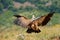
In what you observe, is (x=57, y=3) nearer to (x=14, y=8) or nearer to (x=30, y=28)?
(x=14, y=8)

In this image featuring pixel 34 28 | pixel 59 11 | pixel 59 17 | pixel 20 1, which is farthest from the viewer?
pixel 20 1

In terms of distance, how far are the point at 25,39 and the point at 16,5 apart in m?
13.6

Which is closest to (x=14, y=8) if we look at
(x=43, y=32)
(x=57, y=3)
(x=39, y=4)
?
(x=39, y=4)

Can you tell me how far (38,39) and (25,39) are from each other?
0.48 meters

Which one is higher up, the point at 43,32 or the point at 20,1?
the point at 43,32

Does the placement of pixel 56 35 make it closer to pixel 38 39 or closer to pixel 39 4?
pixel 38 39

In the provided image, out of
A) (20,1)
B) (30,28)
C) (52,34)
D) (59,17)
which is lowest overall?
(20,1)

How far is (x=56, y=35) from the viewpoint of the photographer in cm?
745

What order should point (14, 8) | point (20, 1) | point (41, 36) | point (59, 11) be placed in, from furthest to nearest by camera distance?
point (20, 1)
point (14, 8)
point (59, 11)
point (41, 36)

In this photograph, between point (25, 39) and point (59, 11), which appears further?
point (59, 11)

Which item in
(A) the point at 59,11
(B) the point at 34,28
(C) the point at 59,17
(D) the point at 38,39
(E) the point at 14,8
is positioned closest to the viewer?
(B) the point at 34,28

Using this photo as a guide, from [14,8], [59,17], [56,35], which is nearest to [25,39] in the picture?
Answer: [56,35]

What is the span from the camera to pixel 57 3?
1995cm

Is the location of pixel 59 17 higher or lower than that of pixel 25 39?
lower
